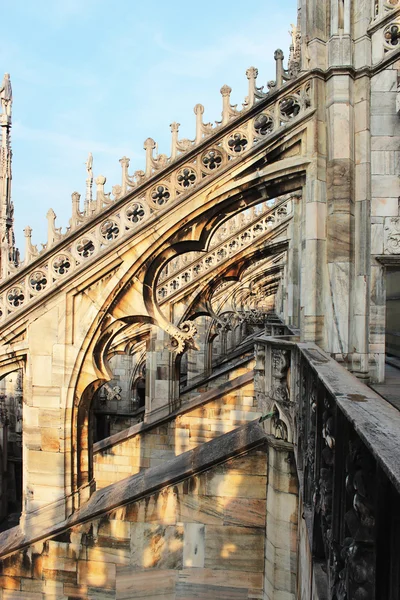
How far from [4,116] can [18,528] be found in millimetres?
14135

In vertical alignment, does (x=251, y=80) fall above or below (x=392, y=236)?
above

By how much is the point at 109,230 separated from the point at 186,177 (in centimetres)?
109

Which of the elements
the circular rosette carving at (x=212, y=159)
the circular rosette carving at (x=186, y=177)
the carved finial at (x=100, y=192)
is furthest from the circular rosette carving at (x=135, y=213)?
the circular rosette carving at (x=212, y=159)

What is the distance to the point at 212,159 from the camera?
525 centimetres

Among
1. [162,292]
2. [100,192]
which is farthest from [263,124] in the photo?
[162,292]

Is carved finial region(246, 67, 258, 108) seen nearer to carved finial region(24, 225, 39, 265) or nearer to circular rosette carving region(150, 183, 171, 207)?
circular rosette carving region(150, 183, 171, 207)

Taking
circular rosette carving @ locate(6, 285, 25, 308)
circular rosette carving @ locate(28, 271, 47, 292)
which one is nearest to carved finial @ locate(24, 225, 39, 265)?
circular rosette carving @ locate(28, 271, 47, 292)

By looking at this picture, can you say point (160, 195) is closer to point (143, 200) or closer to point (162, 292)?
point (143, 200)

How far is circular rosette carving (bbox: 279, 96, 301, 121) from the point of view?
508 centimetres

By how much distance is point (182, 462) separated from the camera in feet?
18.6

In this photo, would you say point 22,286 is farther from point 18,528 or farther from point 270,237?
point 270,237

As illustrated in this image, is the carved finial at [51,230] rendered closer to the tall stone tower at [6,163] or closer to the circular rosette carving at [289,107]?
the circular rosette carving at [289,107]

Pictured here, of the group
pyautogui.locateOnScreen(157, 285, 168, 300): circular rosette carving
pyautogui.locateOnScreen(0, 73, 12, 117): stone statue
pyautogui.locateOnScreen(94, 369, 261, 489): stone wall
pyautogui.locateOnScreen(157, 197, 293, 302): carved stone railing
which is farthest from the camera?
pyautogui.locateOnScreen(0, 73, 12, 117): stone statue

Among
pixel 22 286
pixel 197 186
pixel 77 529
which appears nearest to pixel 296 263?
pixel 197 186
